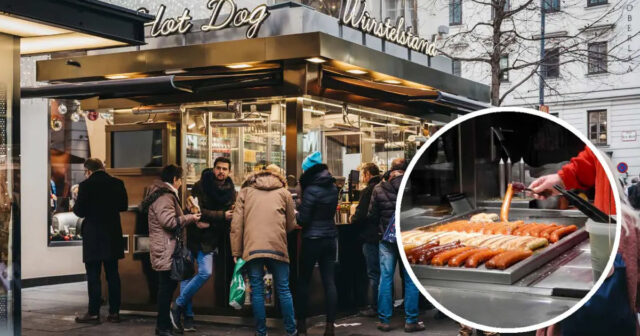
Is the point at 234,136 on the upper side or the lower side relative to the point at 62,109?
lower

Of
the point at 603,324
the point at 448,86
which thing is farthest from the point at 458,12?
the point at 603,324

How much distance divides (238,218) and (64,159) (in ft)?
20.5

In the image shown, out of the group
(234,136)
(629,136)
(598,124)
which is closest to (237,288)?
(234,136)

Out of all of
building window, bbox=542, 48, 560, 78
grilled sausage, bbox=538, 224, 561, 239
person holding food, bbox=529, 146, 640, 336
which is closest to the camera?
grilled sausage, bbox=538, 224, 561, 239

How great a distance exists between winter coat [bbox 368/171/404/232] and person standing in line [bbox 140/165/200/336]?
208cm

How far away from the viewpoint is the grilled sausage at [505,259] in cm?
159

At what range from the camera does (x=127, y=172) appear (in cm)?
1059

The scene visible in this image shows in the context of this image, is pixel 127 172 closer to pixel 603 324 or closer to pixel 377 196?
pixel 377 196

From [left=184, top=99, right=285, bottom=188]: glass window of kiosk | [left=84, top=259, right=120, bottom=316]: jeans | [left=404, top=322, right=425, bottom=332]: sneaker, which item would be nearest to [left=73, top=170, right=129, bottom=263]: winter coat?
[left=84, top=259, right=120, bottom=316]: jeans

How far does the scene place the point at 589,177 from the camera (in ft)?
5.46

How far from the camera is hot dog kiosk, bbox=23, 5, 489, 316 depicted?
9648 millimetres

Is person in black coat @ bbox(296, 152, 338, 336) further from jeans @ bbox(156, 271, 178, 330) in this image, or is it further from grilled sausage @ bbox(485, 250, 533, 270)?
grilled sausage @ bbox(485, 250, 533, 270)

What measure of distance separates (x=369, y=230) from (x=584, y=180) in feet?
25.9

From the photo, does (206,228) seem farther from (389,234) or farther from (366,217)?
(389,234)
